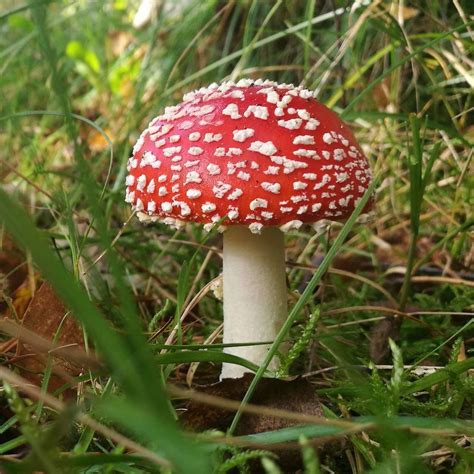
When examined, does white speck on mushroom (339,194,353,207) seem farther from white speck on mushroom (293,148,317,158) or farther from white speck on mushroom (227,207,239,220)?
white speck on mushroom (227,207,239,220)

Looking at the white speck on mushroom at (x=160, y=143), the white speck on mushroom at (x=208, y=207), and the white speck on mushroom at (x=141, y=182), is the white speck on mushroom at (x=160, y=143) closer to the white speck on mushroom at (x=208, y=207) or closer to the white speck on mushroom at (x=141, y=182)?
the white speck on mushroom at (x=141, y=182)

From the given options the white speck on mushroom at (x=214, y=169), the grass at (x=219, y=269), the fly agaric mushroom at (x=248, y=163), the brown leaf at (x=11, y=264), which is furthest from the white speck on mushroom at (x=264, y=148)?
the brown leaf at (x=11, y=264)

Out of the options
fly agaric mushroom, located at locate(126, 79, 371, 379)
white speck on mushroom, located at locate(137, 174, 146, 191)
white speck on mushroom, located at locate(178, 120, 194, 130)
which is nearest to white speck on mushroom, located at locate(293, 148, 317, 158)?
fly agaric mushroom, located at locate(126, 79, 371, 379)

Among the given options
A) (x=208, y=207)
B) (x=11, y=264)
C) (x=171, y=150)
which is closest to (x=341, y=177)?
(x=208, y=207)

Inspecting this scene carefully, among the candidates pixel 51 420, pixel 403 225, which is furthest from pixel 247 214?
pixel 403 225

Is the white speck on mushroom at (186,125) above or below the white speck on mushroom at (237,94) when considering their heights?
below

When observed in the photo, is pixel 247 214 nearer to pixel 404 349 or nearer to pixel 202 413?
pixel 202 413

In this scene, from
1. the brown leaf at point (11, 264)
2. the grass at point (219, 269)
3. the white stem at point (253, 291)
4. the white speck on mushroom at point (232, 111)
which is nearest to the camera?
the grass at point (219, 269)
